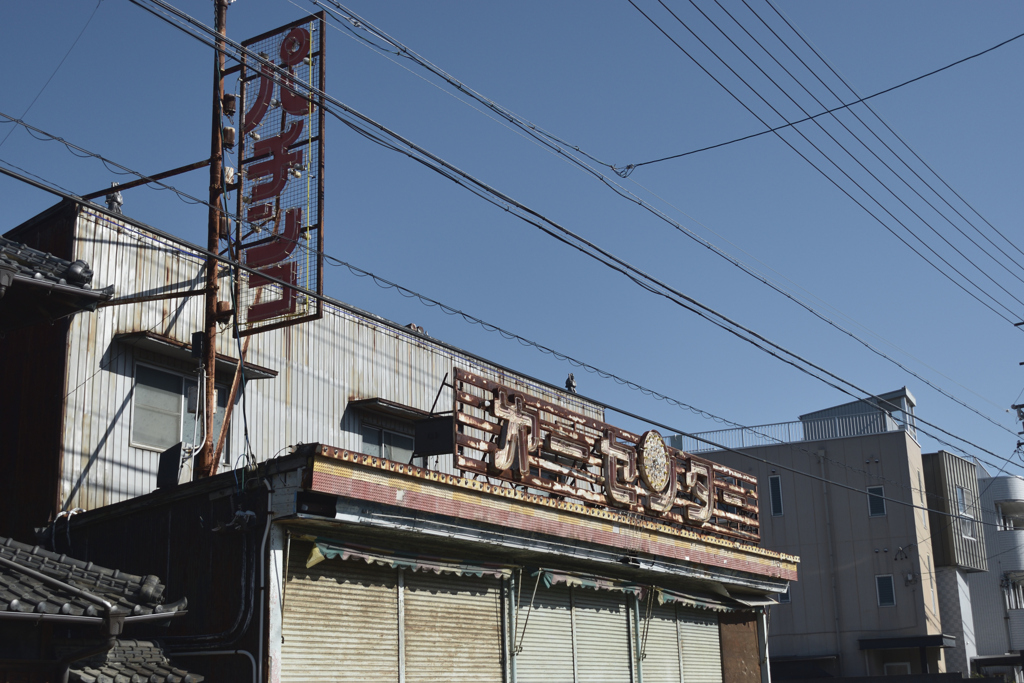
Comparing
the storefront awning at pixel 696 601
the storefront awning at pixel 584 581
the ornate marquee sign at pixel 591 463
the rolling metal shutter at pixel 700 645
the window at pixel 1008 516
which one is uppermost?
the window at pixel 1008 516

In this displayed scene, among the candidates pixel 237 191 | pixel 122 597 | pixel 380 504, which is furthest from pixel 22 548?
pixel 237 191

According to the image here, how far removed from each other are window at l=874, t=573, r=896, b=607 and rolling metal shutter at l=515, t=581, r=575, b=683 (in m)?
25.1

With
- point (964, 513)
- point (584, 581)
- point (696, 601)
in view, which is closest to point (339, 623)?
point (584, 581)

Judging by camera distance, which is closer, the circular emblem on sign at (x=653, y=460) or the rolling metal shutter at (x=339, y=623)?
the rolling metal shutter at (x=339, y=623)

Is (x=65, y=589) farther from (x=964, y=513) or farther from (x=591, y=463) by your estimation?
(x=964, y=513)

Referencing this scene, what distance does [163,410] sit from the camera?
1655cm

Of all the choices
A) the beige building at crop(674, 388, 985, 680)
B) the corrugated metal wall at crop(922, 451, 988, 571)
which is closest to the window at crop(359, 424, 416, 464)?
the beige building at crop(674, 388, 985, 680)

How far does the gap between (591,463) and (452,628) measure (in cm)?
411

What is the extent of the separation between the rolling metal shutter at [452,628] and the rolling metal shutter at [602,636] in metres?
2.28

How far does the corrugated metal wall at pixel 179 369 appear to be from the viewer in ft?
50.3

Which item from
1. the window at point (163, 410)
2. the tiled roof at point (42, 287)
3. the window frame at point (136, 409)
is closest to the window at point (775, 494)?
the window at point (163, 410)

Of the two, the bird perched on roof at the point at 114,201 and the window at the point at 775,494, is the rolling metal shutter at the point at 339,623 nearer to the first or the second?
the bird perched on roof at the point at 114,201

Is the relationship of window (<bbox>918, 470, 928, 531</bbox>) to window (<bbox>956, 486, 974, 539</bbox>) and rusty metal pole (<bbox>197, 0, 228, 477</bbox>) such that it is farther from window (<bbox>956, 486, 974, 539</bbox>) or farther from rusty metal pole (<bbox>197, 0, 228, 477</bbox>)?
rusty metal pole (<bbox>197, 0, 228, 477</bbox>)

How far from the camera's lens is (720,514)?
812 inches
